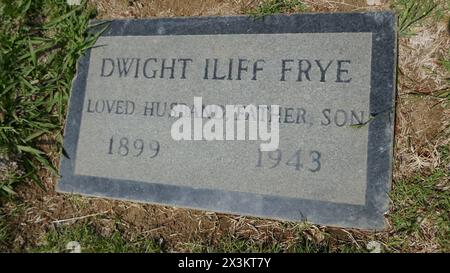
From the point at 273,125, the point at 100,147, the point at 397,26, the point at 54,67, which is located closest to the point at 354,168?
the point at 273,125

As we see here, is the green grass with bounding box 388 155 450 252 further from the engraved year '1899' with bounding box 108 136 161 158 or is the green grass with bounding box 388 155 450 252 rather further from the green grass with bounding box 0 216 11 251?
the green grass with bounding box 0 216 11 251

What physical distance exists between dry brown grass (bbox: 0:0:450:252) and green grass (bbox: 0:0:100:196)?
0.38ft

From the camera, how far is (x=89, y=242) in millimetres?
2203

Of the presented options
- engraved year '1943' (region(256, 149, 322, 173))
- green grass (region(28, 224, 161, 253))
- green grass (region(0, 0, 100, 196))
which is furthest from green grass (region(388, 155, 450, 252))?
green grass (region(0, 0, 100, 196))

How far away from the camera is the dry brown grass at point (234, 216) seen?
6.47 ft

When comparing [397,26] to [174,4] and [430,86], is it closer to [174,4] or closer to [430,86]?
[430,86]

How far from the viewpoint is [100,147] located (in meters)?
2.30

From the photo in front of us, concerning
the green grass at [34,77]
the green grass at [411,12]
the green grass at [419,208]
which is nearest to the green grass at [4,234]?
the green grass at [34,77]

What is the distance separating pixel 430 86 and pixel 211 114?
0.99m

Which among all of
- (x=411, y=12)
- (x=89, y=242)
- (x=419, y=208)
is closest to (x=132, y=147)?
(x=89, y=242)

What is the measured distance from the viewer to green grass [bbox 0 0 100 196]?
2.38 metres

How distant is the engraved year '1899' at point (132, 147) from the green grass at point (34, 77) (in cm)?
33

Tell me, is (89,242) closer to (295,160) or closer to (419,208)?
(295,160)

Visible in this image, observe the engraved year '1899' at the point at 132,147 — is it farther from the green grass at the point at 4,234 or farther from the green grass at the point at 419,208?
the green grass at the point at 419,208
